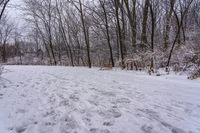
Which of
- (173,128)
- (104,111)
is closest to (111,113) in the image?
(104,111)

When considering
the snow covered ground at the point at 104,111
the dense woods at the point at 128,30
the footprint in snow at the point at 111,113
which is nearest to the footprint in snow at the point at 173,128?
the snow covered ground at the point at 104,111

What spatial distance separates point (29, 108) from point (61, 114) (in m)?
0.83

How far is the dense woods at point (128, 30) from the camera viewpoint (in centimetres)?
998

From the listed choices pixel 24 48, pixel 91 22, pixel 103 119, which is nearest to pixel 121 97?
pixel 103 119

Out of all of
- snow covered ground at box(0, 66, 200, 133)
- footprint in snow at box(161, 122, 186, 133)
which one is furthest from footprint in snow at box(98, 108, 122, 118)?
footprint in snow at box(161, 122, 186, 133)

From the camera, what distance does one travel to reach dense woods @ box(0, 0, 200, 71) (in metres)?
9.98

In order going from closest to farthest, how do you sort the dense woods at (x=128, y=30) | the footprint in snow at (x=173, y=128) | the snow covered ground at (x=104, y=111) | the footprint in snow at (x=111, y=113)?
the footprint in snow at (x=173, y=128) < the snow covered ground at (x=104, y=111) < the footprint in snow at (x=111, y=113) < the dense woods at (x=128, y=30)

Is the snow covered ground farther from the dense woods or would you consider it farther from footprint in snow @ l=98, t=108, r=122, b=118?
the dense woods

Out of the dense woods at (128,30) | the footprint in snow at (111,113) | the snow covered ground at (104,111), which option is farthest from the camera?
the dense woods at (128,30)

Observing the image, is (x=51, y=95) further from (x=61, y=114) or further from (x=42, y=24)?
(x=42, y=24)

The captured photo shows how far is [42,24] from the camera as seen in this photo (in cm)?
3231

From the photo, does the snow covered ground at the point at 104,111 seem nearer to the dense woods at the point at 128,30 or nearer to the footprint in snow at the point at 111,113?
the footprint in snow at the point at 111,113

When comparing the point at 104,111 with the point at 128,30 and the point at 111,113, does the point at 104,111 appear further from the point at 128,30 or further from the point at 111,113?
the point at 128,30

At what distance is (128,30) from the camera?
22.2 meters
